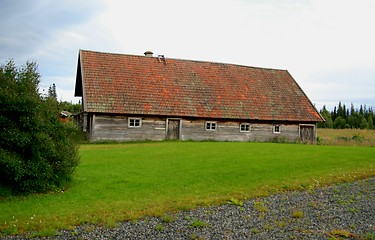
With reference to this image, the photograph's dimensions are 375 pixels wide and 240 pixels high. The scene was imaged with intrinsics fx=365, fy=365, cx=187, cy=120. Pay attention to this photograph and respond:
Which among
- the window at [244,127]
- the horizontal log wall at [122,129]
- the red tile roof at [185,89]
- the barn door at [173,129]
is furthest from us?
the window at [244,127]

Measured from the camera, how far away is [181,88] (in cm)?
3066

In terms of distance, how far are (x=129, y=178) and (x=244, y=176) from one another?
424 cm

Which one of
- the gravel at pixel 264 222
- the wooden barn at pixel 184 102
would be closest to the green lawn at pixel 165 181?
the gravel at pixel 264 222

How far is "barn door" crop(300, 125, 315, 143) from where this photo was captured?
106ft

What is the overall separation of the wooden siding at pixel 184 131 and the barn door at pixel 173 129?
6.8 inches

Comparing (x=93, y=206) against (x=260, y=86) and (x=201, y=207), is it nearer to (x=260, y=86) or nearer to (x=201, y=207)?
(x=201, y=207)

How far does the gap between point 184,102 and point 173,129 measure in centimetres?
245

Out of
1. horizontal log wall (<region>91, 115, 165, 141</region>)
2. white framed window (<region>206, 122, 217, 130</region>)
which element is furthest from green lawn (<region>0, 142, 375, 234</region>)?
white framed window (<region>206, 122, 217, 130</region>)

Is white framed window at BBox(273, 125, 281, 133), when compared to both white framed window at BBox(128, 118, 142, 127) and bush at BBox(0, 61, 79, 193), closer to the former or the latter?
white framed window at BBox(128, 118, 142, 127)

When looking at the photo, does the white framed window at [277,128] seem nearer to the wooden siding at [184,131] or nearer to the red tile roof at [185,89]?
the wooden siding at [184,131]

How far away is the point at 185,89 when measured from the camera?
101 feet

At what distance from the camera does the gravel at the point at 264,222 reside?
7734 millimetres

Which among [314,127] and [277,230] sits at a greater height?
[314,127]

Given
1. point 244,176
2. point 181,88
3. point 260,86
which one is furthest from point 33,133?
point 260,86
